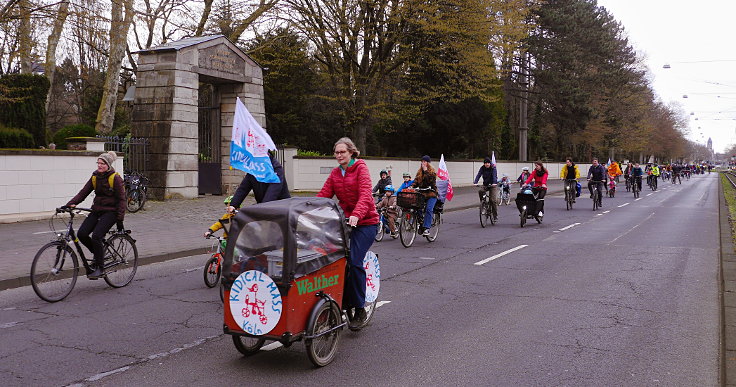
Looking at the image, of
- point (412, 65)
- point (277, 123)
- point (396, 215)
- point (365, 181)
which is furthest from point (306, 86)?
point (365, 181)

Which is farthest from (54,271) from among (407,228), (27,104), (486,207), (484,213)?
(27,104)

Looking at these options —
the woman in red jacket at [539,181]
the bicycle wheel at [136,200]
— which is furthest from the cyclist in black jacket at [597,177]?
the bicycle wheel at [136,200]

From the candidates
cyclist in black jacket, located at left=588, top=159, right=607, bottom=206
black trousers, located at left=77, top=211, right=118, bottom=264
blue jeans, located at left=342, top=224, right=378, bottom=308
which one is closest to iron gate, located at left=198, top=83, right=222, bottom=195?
cyclist in black jacket, located at left=588, top=159, right=607, bottom=206

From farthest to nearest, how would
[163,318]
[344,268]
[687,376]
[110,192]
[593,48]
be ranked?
[593,48] → [110,192] → [163,318] → [344,268] → [687,376]

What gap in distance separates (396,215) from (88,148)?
29.7 ft

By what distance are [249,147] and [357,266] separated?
9.25ft

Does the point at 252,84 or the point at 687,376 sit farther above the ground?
the point at 252,84

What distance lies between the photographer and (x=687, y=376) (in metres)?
4.94

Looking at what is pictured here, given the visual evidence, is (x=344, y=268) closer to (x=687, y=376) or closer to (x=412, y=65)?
(x=687, y=376)

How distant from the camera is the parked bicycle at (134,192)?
17531 mm

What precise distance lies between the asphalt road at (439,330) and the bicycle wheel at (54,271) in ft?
0.64

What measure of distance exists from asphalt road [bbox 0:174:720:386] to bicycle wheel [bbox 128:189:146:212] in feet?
23.8

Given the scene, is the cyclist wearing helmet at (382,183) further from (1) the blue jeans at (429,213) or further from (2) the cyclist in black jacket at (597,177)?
(2) the cyclist in black jacket at (597,177)

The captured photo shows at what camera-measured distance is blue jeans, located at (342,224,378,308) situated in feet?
18.5
